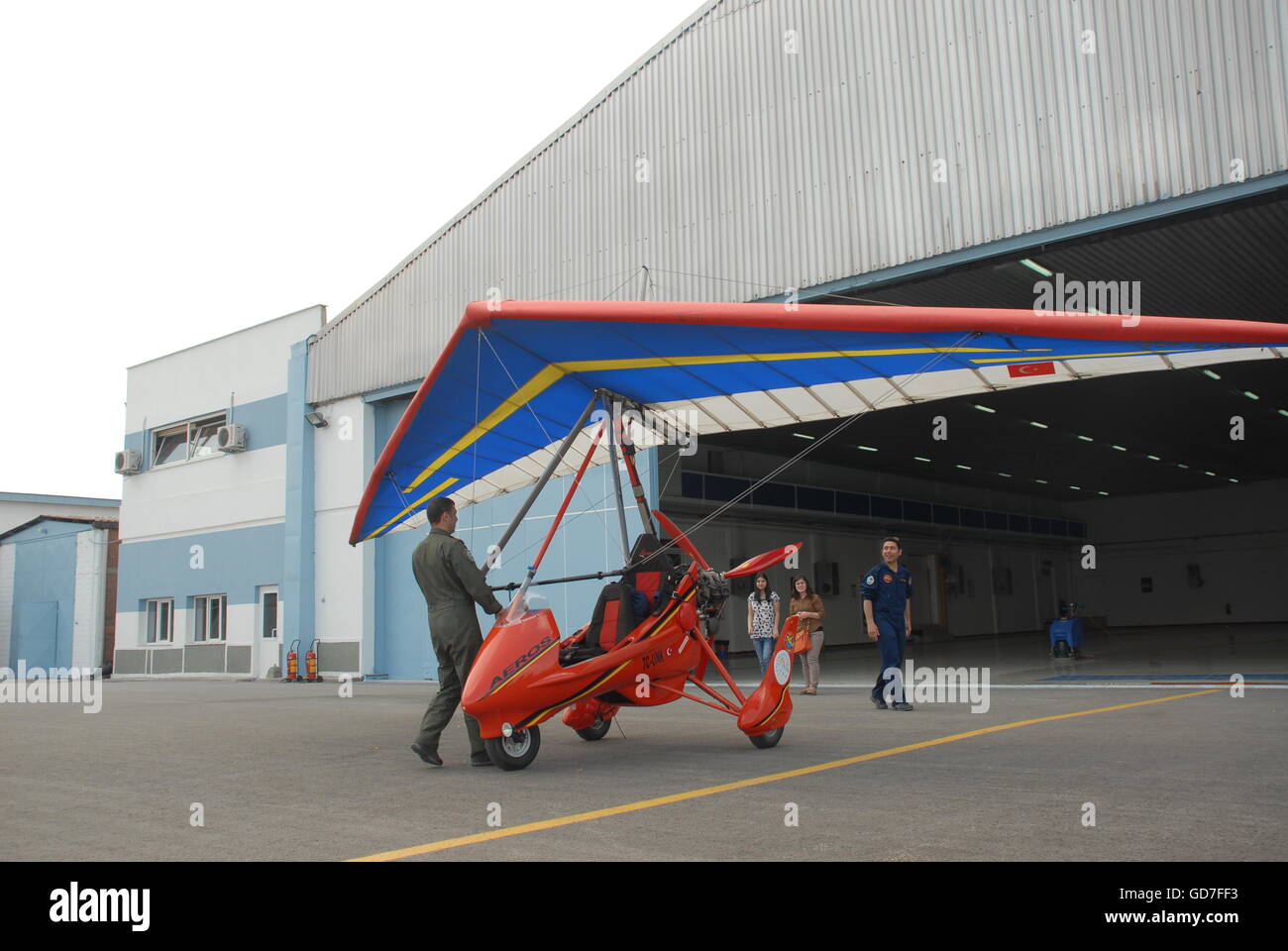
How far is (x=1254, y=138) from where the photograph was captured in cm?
1049

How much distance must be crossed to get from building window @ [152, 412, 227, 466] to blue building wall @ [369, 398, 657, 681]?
7383 millimetres

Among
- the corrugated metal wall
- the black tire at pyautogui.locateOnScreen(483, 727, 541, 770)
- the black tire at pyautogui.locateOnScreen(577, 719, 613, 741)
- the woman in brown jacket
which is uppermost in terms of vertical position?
the corrugated metal wall

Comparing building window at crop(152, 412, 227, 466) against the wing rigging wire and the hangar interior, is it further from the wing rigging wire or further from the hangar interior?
the wing rigging wire

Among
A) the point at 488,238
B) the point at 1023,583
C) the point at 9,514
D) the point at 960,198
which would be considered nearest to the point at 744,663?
the point at 488,238

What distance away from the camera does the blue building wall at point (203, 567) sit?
80.3ft

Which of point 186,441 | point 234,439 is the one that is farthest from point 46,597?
point 234,439

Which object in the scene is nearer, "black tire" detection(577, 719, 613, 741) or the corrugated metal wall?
"black tire" detection(577, 719, 613, 741)

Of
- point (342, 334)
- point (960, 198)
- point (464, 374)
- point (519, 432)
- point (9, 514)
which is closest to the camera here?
point (464, 374)

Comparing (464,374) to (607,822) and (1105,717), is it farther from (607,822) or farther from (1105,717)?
(1105,717)

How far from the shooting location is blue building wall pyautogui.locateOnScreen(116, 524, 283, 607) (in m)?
24.5

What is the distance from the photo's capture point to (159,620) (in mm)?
27656

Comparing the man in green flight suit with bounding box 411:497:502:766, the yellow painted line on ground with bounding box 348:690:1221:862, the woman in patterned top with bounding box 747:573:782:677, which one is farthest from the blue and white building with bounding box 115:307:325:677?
the yellow painted line on ground with bounding box 348:690:1221:862

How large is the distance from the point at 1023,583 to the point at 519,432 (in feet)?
123

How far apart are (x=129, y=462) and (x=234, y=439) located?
5363mm
